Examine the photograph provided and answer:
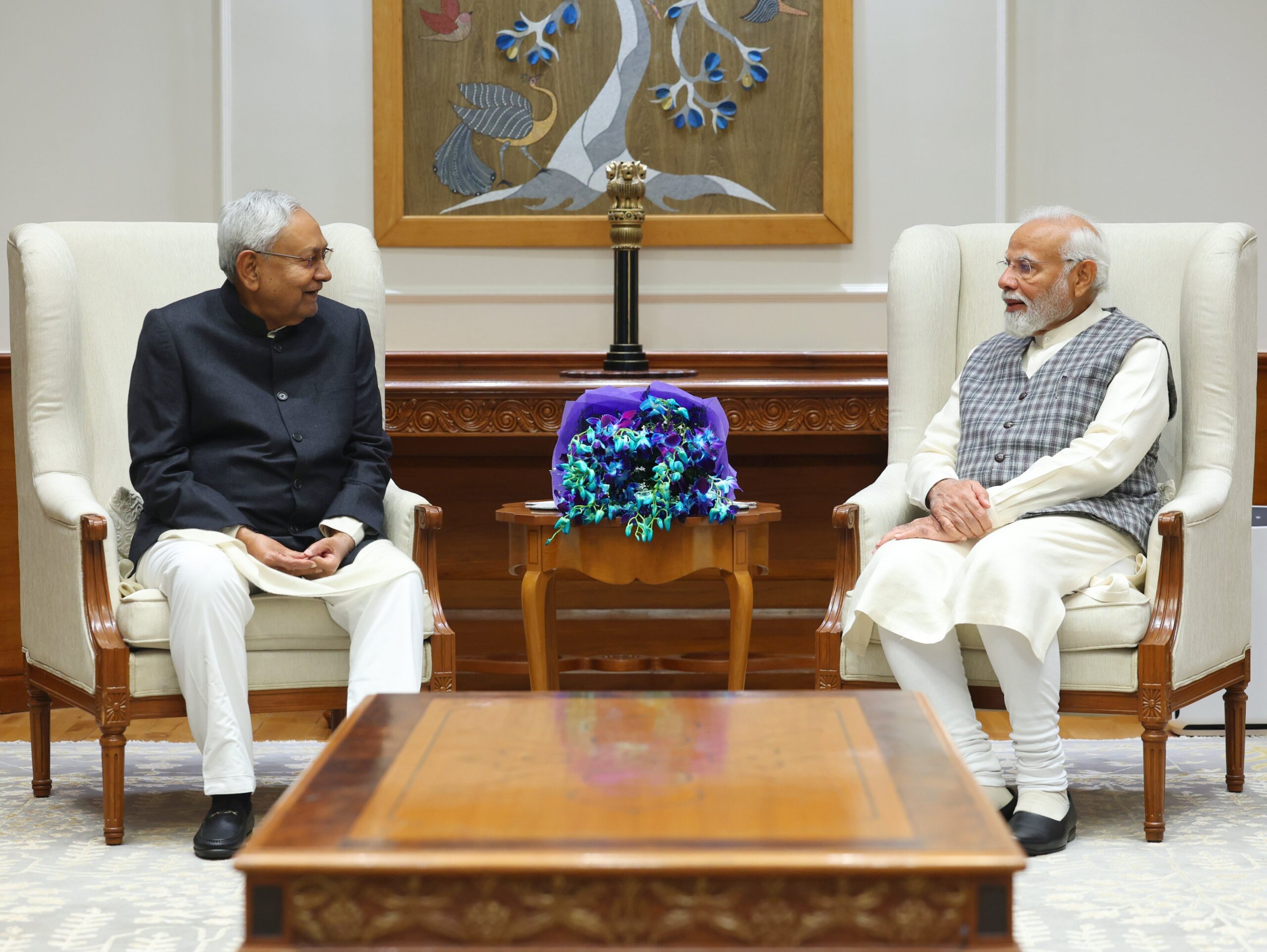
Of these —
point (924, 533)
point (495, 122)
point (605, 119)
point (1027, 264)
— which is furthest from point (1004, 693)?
point (495, 122)

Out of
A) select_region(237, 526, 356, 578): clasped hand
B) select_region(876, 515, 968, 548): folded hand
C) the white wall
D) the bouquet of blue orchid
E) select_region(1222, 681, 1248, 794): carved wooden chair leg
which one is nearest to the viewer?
select_region(237, 526, 356, 578): clasped hand

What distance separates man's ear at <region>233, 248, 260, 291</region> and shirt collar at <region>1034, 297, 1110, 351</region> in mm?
1786

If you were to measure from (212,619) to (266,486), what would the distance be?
42cm

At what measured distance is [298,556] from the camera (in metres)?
3.07

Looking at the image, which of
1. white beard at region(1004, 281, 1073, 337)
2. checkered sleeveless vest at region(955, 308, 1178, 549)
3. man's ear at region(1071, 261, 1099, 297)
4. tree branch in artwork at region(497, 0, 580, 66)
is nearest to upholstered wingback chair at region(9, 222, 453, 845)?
tree branch in artwork at region(497, 0, 580, 66)

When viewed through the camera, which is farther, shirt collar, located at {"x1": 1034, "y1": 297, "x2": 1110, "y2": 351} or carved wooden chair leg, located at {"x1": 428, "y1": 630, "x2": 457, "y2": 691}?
shirt collar, located at {"x1": 1034, "y1": 297, "x2": 1110, "y2": 351}

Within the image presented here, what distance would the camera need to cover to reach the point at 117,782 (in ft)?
9.61

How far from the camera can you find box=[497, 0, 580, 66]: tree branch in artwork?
4.52m

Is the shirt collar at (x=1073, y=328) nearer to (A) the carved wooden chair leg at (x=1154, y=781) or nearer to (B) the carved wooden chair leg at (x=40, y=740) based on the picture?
(A) the carved wooden chair leg at (x=1154, y=781)

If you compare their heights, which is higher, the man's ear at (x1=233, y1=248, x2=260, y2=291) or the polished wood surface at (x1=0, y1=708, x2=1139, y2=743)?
the man's ear at (x1=233, y1=248, x2=260, y2=291)

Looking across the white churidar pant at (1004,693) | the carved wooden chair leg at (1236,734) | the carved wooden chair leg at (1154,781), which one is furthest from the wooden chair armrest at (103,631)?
the carved wooden chair leg at (1236,734)

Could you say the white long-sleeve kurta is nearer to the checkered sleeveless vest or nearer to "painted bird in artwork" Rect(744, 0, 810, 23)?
the checkered sleeveless vest

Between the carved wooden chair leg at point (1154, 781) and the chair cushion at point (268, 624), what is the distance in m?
1.51

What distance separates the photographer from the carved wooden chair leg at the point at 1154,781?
2934 millimetres
